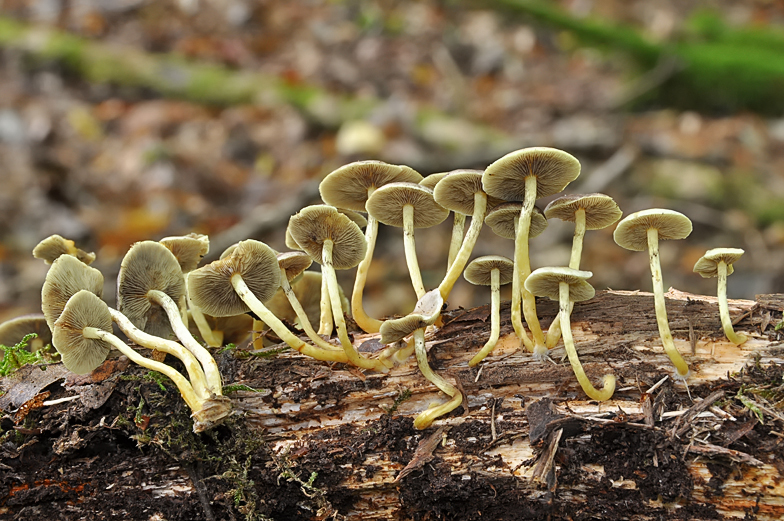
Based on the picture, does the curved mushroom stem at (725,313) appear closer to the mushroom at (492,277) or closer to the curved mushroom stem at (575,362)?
the curved mushroom stem at (575,362)

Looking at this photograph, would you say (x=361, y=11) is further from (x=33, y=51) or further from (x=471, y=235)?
(x=471, y=235)

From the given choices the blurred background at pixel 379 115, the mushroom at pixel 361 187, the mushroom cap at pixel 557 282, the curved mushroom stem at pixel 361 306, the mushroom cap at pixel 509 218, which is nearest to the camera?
the mushroom cap at pixel 557 282

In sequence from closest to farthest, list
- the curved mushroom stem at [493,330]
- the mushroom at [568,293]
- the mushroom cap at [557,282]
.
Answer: the mushroom cap at [557,282] → the mushroom at [568,293] → the curved mushroom stem at [493,330]

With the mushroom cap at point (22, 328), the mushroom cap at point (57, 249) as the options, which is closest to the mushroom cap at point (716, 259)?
the mushroom cap at point (57, 249)

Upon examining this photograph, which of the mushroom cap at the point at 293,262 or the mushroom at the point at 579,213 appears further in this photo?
the mushroom cap at the point at 293,262

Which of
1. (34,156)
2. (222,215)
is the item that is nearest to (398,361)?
(222,215)

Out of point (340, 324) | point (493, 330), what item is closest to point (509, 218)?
point (493, 330)
